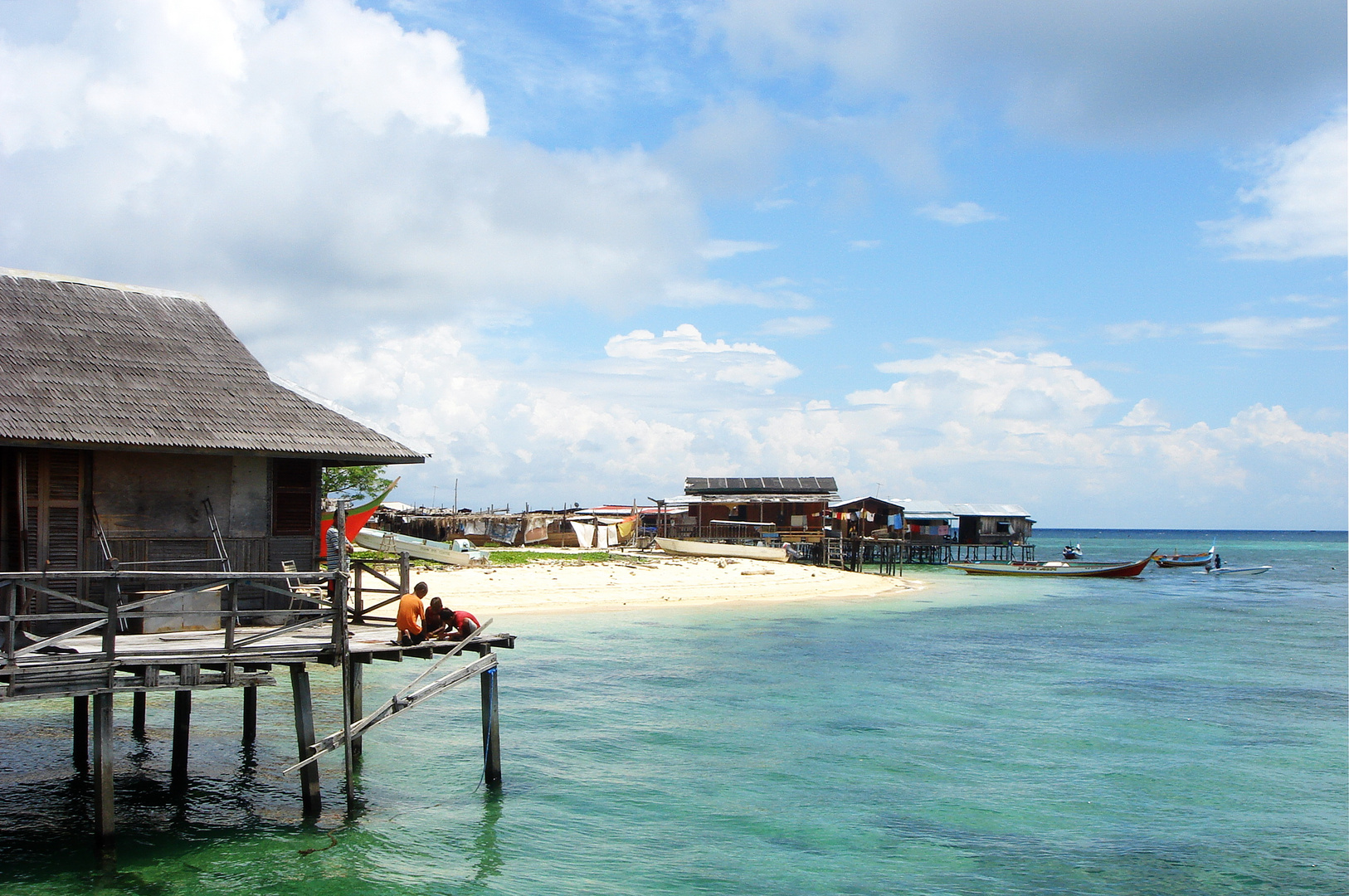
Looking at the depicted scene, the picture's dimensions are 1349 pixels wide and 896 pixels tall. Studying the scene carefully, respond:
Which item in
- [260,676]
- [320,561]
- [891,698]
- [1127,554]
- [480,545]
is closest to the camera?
[260,676]

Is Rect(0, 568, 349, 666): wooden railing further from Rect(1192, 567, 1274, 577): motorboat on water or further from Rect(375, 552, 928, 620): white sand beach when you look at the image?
Rect(1192, 567, 1274, 577): motorboat on water

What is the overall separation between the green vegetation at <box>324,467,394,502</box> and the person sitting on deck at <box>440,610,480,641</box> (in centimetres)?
2811

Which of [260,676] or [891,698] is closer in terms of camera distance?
[260,676]

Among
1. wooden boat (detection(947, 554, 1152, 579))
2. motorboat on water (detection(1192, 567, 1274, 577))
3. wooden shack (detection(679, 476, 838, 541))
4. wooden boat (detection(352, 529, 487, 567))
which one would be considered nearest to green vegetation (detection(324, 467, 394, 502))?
wooden boat (detection(352, 529, 487, 567))

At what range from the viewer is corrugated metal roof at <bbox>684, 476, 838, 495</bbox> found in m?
67.8

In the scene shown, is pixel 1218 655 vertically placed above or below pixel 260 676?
below

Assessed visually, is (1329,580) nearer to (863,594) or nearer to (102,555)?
(863,594)

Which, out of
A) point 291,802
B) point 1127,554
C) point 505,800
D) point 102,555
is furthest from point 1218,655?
point 1127,554

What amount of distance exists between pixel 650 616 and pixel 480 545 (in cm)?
2355

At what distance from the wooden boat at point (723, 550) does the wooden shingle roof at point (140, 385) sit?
1652 inches

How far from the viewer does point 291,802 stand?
13367 mm

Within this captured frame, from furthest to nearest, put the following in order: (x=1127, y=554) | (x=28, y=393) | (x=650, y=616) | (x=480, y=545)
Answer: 1. (x=1127, y=554)
2. (x=480, y=545)
3. (x=650, y=616)
4. (x=28, y=393)

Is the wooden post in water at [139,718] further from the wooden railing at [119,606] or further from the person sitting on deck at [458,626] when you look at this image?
the person sitting on deck at [458,626]

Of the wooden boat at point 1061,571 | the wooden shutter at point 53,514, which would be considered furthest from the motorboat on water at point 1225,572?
the wooden shutter at point 53,514
